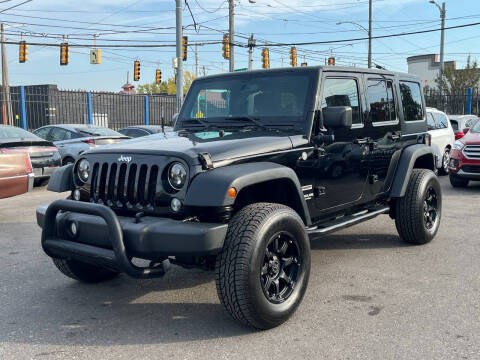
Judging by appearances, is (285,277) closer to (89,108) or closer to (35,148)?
(35,148)

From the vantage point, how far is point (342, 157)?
4.71 meters

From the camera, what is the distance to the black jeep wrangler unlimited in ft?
11.2

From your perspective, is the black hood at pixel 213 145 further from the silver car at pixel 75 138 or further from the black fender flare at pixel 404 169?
the silver car at pixel 75 138

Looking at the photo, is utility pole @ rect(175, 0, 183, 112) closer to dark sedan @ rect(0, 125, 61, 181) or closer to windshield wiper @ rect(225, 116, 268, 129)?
dark sedan @ rect(0, 125, 61, 181)

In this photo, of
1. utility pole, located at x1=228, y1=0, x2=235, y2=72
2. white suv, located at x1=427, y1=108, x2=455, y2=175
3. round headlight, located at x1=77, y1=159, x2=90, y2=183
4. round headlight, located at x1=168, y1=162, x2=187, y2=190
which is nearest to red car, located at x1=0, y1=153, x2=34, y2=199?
round headlight, located at x1=77, y1=159, x2=90, y2=183

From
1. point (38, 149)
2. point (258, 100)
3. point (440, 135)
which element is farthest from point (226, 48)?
point (258, 100)

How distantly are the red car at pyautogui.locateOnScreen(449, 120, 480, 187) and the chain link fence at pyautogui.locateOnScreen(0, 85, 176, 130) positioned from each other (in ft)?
65.0

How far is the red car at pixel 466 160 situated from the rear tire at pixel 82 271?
7.80 m

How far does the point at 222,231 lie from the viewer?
11.1ft

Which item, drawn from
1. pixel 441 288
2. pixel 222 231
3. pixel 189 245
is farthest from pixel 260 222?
pixel 441 288

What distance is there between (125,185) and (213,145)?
27.9 inches

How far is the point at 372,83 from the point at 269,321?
114 inches

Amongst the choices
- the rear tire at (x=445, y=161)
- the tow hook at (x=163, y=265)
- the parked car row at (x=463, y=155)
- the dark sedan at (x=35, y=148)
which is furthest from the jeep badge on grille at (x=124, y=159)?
the rear tire at (x=445, y=161)

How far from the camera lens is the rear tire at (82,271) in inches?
177
